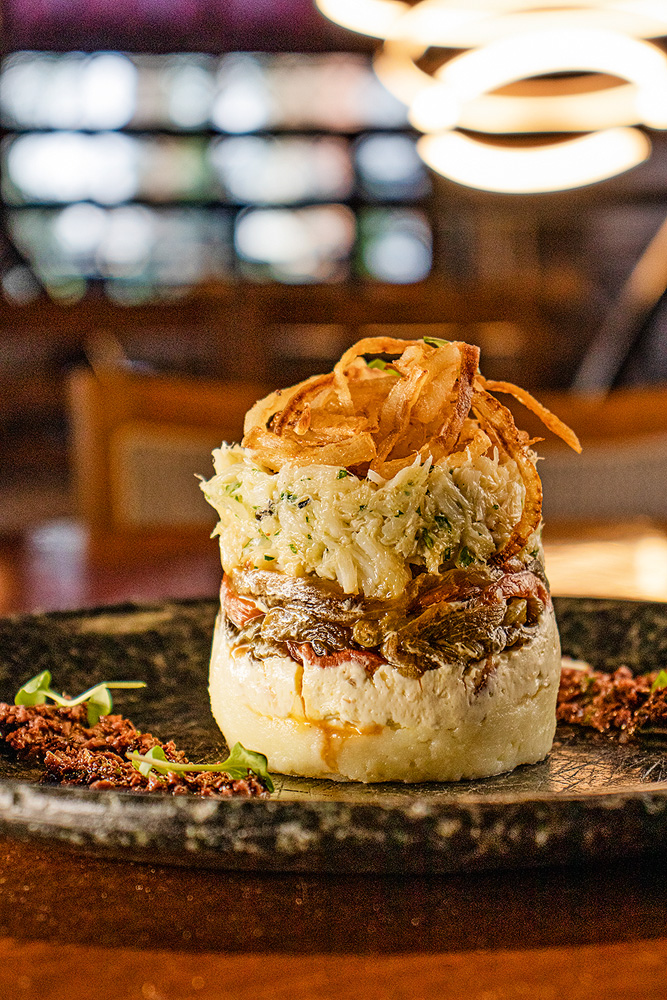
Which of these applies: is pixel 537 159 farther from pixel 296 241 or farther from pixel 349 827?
pixel 296 241

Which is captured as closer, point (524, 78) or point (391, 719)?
point (391, 719)

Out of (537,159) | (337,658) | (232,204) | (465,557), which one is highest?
(232,204)

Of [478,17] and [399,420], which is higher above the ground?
[478,17]

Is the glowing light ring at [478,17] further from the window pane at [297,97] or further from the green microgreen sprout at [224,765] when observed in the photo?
the window pane at [297,97]

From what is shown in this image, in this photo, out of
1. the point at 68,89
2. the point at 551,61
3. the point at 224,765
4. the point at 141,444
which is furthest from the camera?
the point at 68,89

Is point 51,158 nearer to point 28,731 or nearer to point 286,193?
point 286,193

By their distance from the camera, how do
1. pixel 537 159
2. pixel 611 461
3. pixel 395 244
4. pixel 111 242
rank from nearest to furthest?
pixel 611 461, pixel 537 159, pixel 111 242, pixel 395 244

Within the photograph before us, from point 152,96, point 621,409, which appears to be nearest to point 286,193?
point 152,96

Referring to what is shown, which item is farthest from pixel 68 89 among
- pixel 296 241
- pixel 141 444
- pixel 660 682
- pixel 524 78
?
pixel 660 682
